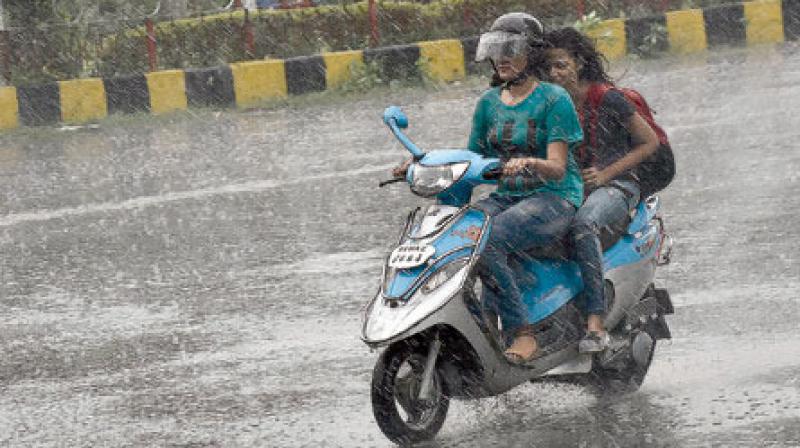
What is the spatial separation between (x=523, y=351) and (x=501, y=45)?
1008mm

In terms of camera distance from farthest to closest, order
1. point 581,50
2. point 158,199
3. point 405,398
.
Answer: point 158,199, point 581,50, point 405,398

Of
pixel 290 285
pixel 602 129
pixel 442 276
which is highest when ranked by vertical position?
pixel 602 129

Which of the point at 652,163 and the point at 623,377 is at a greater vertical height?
the point at 652,163

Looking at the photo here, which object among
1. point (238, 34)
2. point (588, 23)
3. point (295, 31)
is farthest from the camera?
point (295, 31)

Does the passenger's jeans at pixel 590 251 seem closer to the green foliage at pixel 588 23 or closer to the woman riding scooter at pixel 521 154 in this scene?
the woman riding scooter at pixel 521 154

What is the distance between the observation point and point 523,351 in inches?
230

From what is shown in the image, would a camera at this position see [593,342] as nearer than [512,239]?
No

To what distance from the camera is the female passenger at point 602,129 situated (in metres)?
6.36

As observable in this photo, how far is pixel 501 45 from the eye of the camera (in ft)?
19.4

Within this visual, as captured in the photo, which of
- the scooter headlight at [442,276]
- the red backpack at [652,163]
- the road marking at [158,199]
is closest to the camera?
the scooter headlight at [442,276]

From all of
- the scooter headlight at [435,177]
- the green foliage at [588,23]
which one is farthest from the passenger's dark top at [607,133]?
the green foliage at [588,23]

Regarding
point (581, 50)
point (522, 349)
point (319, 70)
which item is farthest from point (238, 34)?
point (522, 349)

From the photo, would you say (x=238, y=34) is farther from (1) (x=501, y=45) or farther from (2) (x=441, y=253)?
(2) (x=441, y=253)

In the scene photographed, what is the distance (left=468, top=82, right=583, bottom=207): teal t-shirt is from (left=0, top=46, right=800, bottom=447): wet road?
0.77 meters
